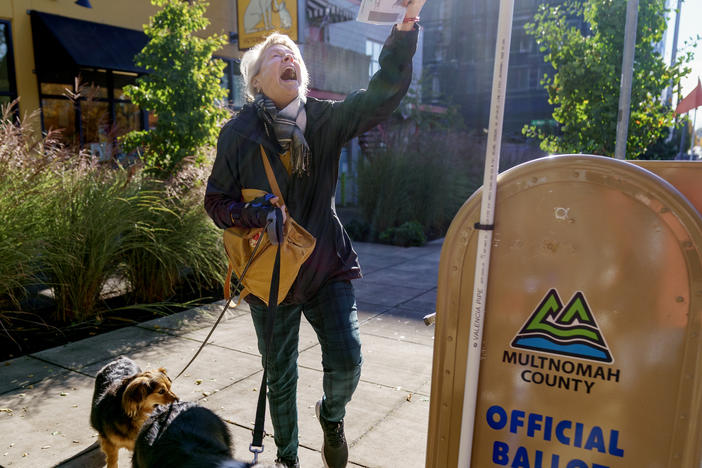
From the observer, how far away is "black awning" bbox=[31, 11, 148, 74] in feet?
34.1

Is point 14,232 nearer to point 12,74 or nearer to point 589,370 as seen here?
point 589,370

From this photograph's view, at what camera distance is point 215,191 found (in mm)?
2471

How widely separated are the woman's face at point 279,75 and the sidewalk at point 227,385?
6.20 feet

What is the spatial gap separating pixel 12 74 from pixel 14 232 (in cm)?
773

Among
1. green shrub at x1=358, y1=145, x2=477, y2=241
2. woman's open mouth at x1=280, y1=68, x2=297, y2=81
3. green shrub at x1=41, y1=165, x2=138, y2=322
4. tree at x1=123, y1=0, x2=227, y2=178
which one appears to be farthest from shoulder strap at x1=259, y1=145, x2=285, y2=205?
green shrub at x1=358, y1=145, x2=477, y2=241

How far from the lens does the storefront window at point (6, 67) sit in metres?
10.2

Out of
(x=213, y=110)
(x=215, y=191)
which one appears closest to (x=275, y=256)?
(x=215, y=191)

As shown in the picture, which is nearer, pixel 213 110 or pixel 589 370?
pixel 589 370

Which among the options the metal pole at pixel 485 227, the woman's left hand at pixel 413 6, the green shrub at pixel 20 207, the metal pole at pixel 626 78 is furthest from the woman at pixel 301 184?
the metal pole at pixel 626 78

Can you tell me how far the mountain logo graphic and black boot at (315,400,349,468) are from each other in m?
1.14

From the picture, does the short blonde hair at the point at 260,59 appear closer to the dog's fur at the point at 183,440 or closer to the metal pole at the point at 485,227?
the metal pole at the point at 485,227

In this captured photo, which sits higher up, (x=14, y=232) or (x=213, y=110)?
(x=213, y=110)

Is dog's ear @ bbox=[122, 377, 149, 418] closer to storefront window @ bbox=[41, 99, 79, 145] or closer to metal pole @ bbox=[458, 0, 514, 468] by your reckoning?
metal pole @ bbox=[458, 0, 514, 468]

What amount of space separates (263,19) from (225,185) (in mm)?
9402
